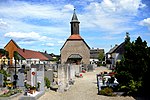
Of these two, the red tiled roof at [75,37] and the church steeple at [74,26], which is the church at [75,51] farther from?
the church steeple at [74,26]

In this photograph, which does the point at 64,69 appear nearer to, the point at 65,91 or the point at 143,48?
the point at 65,91

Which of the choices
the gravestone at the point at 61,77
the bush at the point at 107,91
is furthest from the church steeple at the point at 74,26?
the bush at the point at 107,91

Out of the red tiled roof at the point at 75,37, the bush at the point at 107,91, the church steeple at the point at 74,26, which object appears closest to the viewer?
the bush at the point at 107,91

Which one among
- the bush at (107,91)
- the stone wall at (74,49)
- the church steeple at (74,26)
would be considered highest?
the church steeple at (74,26)

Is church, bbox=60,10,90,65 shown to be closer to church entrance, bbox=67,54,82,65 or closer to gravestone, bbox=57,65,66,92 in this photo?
church entrance, bbox=67,54,82,65

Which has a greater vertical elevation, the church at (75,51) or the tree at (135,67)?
the church at (75,51)

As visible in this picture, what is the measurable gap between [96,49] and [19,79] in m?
111

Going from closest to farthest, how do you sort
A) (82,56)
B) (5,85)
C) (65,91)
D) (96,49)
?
(65,91) → (5,85) → (82,56) → (96,49)

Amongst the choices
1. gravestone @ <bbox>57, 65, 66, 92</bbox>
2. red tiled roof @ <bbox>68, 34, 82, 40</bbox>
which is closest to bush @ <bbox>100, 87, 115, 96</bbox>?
gravestone @ <bbox>57, 65, 66, 92</bbox>

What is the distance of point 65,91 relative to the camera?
20.7 metres

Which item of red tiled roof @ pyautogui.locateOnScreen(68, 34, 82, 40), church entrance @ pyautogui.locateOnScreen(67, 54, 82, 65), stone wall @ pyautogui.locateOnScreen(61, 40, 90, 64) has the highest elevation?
red tiled roof @ pyautogui.locateOnScreen(68, 34, 82, 40)

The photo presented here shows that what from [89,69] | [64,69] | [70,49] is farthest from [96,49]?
[64,69]

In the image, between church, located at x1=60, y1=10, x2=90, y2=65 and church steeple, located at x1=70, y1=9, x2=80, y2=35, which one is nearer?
church, located at x1=60, y1=10, x2=90, y2=65

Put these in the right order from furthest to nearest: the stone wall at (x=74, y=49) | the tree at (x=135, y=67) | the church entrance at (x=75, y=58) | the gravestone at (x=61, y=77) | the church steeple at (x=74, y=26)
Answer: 1. the church steeple at (x=74, y=26)
2. the stone wall at (x=74, y=49)
3. the church entrance at (x=75, y=58)
4. the gravestone at (x=61, y=77)
5. the tree at (x=135, y=67)
